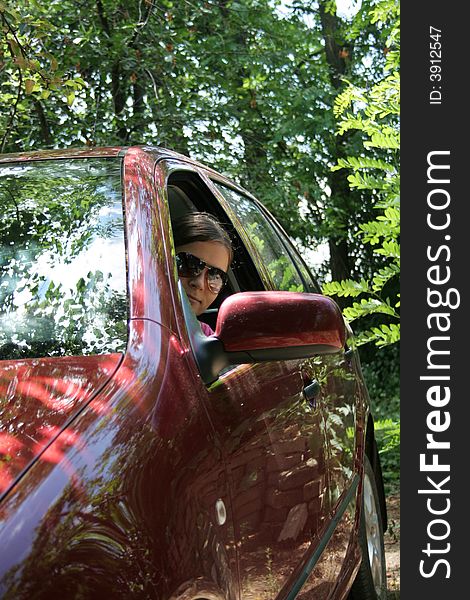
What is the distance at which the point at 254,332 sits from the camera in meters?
1.92

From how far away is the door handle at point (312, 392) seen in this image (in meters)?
2.70

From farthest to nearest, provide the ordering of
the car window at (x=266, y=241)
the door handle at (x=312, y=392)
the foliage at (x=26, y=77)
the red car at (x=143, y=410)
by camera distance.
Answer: the foliage at (x=26, y=77) → the car window at (x=266, y=241) → the door handle at (x=312, y=392) → the red car at (x=143, y=410)

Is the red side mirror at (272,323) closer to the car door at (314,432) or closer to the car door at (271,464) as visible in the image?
the car door at (271,464)

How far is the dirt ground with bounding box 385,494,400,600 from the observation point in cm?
514

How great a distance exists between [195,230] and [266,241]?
0.85 meters

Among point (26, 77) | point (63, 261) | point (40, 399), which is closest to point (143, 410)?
point (40, 399)

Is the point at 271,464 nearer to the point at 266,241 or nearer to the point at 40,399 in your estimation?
the point at 40,399

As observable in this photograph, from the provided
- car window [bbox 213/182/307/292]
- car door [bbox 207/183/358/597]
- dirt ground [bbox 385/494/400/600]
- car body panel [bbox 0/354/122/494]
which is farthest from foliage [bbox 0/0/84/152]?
dirt ground [bbox 385/494/400/600]

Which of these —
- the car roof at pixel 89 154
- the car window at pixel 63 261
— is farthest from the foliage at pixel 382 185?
the car window at pixel 63 261

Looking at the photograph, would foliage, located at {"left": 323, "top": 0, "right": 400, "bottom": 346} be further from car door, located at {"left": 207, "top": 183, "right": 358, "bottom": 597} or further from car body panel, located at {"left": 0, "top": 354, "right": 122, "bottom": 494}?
car body panel, located at {"left": 0, "top": 354, "right": 122, "bottom": 494}

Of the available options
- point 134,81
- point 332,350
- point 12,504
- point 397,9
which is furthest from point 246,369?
point 134,81

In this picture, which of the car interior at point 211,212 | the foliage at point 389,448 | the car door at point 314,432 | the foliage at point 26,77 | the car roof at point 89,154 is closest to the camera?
the car door at point 314,432

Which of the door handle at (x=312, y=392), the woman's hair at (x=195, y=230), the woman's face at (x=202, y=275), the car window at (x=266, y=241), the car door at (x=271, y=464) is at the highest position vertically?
the car window at (x=266, y=241)

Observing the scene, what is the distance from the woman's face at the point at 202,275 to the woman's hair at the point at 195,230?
1 cm
